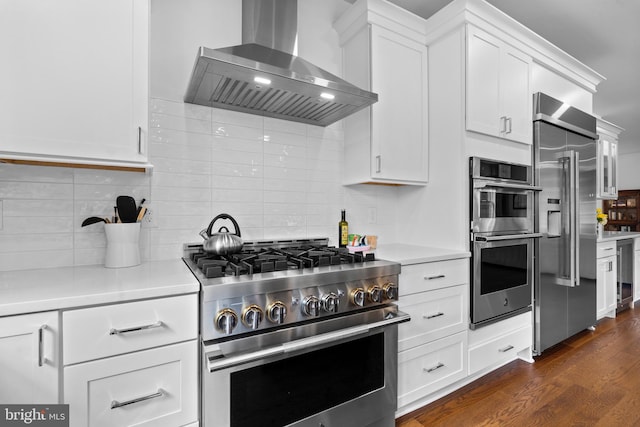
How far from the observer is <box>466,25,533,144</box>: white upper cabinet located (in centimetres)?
212

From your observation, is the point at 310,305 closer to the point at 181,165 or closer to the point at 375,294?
the point at 375,294

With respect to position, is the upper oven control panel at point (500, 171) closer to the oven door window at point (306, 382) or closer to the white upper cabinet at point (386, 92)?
the white upper cabinet at point (386, 92)

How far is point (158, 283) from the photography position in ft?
3.86

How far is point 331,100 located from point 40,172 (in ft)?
4.88

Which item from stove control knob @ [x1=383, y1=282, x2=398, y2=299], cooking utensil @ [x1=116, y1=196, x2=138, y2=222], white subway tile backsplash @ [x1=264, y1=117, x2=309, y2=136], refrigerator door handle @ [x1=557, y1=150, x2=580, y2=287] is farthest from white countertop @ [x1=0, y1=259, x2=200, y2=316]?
refrigerator door handle @ [x1=557, y1=150, x2=580, y2=287]

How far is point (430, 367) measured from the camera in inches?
73.8

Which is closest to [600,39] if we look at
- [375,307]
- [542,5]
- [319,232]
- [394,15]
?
[542,5]

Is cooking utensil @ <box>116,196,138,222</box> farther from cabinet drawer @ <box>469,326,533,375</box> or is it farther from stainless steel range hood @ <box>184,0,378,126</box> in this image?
cabinet drawer @ <box>469,326,533,375</box>

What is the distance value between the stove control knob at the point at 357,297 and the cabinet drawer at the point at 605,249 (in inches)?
125

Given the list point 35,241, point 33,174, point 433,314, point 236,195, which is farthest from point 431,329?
point 33,174

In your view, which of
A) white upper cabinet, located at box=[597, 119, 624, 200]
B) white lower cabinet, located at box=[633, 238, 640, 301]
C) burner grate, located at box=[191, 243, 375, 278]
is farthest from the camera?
white upper cabinet, located at box=[597, 119, 624, 200]

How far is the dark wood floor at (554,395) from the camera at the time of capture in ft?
5.81

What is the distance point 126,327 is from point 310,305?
A: 674mm

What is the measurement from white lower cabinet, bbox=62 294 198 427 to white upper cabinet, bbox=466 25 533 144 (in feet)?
6.74
